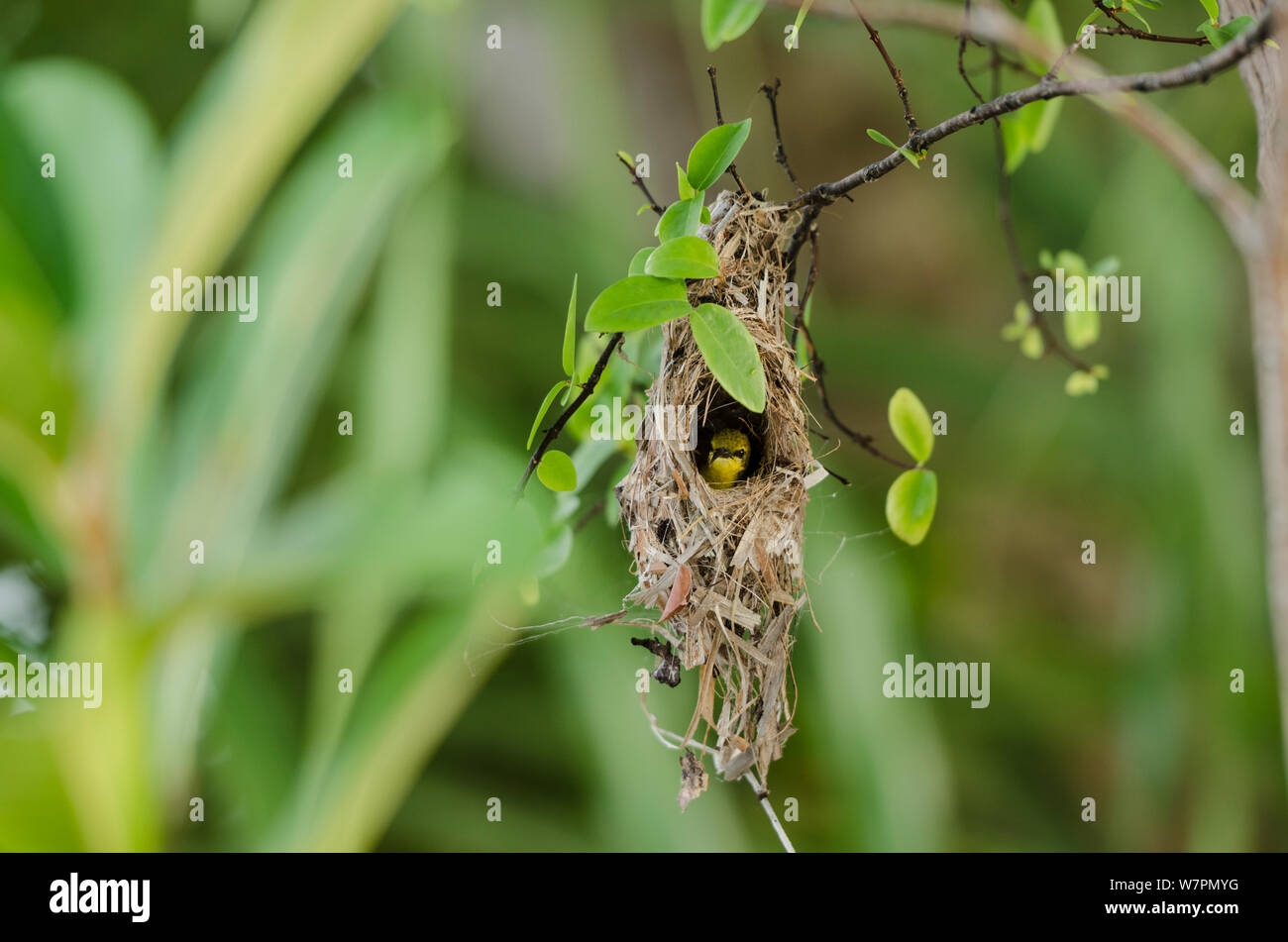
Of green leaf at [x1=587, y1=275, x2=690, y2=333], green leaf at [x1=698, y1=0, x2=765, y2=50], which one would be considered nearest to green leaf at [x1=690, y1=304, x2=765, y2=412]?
green leaf at [x1=587, y1=275, x2=690, y2=333]

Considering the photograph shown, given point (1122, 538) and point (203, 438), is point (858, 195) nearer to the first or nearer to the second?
point (1122, 538)

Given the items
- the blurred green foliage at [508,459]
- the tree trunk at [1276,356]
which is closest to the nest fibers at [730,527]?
the blurred green foliage at [508,459]

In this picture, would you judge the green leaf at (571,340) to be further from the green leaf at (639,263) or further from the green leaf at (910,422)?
the green leaf at (910,422)

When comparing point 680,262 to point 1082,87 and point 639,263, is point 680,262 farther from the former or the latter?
point 1082,87

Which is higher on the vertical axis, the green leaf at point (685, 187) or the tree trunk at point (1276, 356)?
the green leaf at point (685, 187)

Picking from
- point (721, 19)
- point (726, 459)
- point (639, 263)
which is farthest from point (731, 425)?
point (721, 19)

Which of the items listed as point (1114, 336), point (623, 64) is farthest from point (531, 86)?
point (1114, 336)

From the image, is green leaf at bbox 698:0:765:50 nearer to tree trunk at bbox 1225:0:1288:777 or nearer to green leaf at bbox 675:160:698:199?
green leaf at bbox 675:160:698:199
